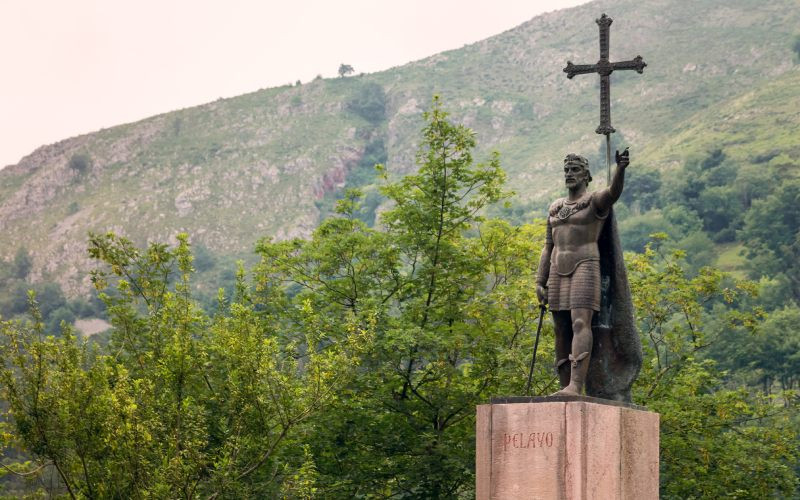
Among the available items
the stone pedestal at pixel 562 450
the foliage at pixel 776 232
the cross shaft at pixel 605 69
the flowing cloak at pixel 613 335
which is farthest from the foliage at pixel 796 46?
the stone pedestal at pixel 562 450

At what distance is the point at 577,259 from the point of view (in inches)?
611

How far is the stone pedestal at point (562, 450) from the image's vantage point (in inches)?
567

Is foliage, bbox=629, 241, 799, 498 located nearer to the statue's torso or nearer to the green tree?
the green tree

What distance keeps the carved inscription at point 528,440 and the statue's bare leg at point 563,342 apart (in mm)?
1179

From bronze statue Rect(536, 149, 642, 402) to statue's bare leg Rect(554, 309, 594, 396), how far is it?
0.01 meters

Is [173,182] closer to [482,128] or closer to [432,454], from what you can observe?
[482,128]

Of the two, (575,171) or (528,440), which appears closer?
(528,440)

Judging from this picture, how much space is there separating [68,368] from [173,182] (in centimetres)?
15123

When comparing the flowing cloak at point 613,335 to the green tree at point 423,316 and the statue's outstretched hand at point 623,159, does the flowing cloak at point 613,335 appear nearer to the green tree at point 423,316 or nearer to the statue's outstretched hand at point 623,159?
the statue's outstretched hand at point 623,159

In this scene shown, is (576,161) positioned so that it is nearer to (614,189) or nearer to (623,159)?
(614,189)

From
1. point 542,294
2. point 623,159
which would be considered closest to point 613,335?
point 542,294

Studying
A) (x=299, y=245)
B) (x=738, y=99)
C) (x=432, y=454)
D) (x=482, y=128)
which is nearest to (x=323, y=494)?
(x=432, y=454)

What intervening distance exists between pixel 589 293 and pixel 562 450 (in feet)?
6.43

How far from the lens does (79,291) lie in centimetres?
14900
